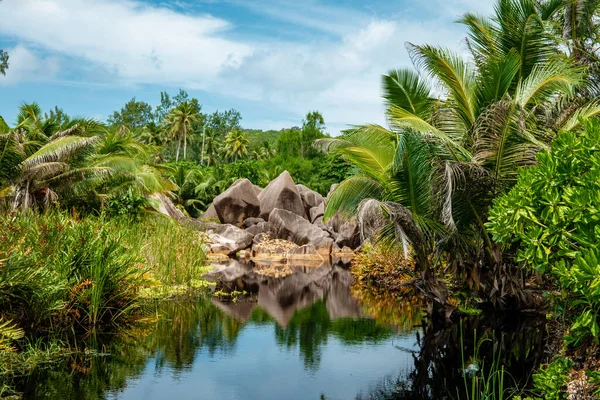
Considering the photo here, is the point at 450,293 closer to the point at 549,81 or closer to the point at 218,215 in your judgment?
the point at 549,81

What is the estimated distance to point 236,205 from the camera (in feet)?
99.1

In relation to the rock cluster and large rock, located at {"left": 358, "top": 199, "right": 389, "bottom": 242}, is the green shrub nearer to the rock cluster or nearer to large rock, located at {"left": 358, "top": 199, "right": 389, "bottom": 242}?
large rock, located at {"left": 358, "top": 199, "right": 389, "bottom": 242}

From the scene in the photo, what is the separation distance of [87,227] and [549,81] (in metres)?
8.38

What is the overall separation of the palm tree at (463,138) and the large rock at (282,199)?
17.7m

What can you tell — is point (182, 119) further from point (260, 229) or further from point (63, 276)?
point (63, 276)

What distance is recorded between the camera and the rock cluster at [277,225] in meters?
25.8

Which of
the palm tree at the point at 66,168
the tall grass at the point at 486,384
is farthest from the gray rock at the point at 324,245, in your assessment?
the tall grass at the point at 486,384

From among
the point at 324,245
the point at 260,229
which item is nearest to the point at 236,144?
the point at 260,229

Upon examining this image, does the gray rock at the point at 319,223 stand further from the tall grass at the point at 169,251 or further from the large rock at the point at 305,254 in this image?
the tall grass at the point at 169,251

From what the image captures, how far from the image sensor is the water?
7137 millimetres

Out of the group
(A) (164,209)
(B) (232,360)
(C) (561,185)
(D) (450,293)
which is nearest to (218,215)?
A: (A) (164,209)

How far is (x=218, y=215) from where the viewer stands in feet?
100

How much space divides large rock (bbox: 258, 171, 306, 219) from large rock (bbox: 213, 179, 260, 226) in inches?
24.0

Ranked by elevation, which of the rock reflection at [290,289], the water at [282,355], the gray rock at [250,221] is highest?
the gray rock at [250,221]
